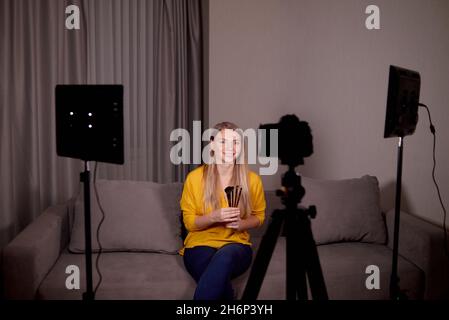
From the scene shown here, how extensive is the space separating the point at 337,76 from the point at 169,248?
1.61 m

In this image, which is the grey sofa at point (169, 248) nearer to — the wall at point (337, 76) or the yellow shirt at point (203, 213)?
the yellow shirt at point (203, 213)

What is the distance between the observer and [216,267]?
1.96 meters

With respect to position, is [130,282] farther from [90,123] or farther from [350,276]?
[350,276]

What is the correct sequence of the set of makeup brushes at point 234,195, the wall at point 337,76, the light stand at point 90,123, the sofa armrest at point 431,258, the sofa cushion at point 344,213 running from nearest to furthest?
the light stand at point 90,123 < the set of makeup brushes at point 234,195 < the sofa armrest at point 431,258 < the sofa cushion at point 344,213 < the wall at point 337,76

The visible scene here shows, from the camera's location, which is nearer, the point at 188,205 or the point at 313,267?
the point at 313,267

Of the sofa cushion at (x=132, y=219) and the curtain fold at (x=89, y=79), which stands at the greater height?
the curtain fold at (x=89, y=79)

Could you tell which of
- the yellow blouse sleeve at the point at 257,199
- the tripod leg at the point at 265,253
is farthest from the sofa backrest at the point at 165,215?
the tripod leg at the point at 265,253

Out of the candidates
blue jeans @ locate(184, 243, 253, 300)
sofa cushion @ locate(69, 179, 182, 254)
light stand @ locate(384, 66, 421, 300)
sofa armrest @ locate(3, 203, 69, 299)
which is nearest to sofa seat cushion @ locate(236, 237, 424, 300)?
blue jeans @ locate(184, 243, 253, 300)

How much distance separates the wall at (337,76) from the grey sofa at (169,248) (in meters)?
0.45

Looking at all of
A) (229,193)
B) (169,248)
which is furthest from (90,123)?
(169,248)

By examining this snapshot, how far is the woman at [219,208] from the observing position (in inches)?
84.5

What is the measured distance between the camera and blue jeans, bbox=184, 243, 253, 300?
1.88m

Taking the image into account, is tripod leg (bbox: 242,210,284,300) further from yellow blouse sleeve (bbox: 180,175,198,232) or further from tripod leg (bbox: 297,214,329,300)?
yellow blouse sleeve (bbox: 180,175,198,232)
